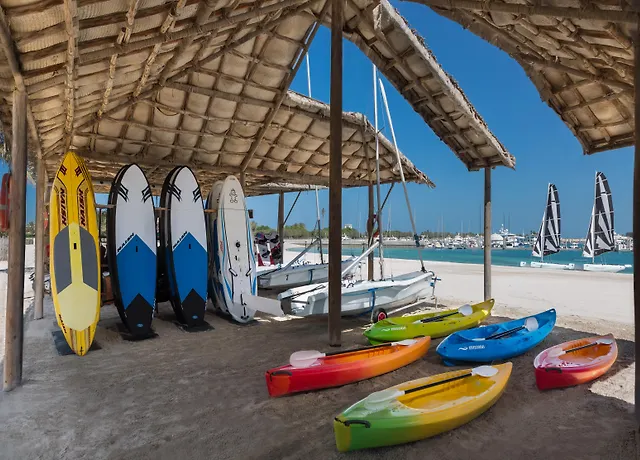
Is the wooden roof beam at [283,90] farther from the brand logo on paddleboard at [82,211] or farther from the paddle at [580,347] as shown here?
the paddle at [580,347]

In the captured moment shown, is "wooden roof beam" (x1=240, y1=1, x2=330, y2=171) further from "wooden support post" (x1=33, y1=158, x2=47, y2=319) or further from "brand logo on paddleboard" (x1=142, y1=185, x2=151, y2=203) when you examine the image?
"wooden support post" (x1=33, y1=158, x2=47, y2=319)

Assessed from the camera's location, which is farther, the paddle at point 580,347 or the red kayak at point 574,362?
the paddle at point 580,347

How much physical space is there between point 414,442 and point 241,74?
5.73 m

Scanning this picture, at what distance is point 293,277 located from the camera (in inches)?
392

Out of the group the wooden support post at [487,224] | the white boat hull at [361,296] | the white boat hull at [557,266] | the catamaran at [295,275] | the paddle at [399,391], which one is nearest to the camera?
the paddle at [399,391]

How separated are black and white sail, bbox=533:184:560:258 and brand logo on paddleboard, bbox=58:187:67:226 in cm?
2297

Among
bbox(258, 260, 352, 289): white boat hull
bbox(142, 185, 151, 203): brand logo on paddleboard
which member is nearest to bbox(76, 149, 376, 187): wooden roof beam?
bbox(142, 185, 151, 203): brand logo on paddleboard

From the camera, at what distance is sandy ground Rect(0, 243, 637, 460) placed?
8.73 feet

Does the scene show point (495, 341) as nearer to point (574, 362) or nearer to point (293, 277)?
point (574, 362)

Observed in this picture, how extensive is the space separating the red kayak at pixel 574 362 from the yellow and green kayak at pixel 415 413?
563 mm

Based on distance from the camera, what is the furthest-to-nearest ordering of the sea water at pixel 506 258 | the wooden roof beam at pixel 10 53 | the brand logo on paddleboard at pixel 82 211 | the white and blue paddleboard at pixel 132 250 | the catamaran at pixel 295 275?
the sea water at pixel 506 258
the catamaran at pixel 295 275
the white and blue paddleboard at pixel 132 250
the brand logo on paddleboard at pixel 82 211
the wooden roof beam at pixel 10 53

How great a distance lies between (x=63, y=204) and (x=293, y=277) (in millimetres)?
5698

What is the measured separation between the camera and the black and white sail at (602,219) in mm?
18109

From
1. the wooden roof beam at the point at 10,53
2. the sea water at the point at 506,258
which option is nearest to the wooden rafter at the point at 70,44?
the wooden roof beam at the point at 10,53
